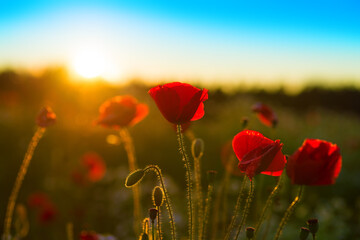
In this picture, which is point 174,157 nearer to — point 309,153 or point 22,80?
point 309,153

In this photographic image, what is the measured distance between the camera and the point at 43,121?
1438 mm

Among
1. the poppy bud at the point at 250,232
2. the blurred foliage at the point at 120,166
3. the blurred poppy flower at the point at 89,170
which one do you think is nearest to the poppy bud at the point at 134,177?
the poppy bud at the point at 250,232

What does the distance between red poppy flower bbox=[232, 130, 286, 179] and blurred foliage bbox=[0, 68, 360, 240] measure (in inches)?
17.2

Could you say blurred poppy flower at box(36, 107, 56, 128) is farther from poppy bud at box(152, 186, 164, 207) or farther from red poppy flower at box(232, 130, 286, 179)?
red poppy flower at box(232, 130, 286, 179)

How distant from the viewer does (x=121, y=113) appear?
71.4 inches

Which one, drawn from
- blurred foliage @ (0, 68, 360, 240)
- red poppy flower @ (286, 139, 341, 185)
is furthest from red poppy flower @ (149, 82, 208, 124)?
Result: blurred foliage @ (0, 68, 360, 240)

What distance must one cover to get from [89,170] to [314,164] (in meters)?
2.77

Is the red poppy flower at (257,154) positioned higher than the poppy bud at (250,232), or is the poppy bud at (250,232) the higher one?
the red poppy flower at (257,154)

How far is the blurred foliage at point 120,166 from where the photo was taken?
4164mm

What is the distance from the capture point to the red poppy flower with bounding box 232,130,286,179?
3.40 feet

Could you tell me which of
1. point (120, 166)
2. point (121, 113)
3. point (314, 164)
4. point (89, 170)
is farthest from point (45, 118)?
point (120, 166)

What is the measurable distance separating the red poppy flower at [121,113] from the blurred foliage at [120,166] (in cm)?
10

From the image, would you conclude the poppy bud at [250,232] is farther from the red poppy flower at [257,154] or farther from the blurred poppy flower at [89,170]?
the blurred poppy flower at [89,170]

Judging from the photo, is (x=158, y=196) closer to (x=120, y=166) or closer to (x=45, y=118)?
(x=45, y=118)
